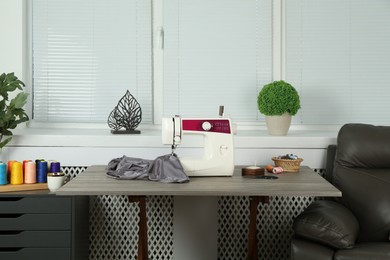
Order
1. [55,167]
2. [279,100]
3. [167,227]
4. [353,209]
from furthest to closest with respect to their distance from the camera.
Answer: [167,227] → [279,100] → [55,167] → [353,209]

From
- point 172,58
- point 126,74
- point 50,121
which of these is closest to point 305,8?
point 172,58

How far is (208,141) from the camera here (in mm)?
2727

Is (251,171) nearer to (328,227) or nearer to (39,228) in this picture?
(328,227)

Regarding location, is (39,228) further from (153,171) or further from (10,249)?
(153,171)

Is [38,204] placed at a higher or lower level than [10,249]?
higher

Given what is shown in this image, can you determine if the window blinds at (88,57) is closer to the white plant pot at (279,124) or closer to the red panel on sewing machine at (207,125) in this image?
the white plant pot at (279,124)

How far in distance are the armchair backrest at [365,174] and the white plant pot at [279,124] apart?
336 millimetres

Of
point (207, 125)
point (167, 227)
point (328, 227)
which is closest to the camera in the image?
point (328, 227)

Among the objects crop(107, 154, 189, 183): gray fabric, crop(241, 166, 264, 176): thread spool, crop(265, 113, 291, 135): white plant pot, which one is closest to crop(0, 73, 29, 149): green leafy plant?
crop(107, 154, 189, 183): gray fabric

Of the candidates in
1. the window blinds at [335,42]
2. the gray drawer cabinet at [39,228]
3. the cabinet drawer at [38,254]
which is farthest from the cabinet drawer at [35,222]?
the window blinds at [335,42]

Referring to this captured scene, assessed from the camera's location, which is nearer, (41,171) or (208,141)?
(208,141)

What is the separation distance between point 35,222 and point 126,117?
847 millimetres

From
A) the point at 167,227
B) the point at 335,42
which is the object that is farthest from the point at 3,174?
the point at 335,42

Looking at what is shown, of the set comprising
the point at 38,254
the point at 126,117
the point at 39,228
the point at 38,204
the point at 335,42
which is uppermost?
the point at 335,42
